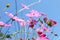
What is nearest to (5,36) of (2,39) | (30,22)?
(2,39)

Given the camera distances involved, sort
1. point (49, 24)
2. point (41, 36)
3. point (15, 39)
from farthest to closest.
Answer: point (15, 39) < point (49, 24) < point (41, 36)

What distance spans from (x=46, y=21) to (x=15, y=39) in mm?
230

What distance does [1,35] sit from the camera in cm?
83

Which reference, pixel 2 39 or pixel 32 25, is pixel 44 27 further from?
pixel 2 39

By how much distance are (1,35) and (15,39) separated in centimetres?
12

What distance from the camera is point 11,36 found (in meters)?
0.88

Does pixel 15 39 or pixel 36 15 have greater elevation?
pixel 36 15

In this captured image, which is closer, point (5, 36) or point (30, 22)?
point (30, 22)

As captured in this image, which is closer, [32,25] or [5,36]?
[32,25]

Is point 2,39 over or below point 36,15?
below

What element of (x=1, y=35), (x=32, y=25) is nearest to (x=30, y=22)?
(x=32, y=25)

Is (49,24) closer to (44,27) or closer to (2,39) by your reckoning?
(44,27)

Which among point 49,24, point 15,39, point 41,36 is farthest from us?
point 15,39

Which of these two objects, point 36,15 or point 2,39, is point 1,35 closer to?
point 2,39
